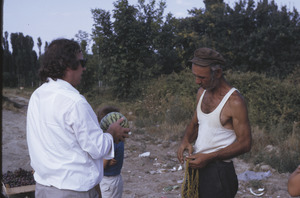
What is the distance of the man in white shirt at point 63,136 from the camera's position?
1.95 meters

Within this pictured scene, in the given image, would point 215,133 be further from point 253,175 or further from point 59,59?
point 253,175

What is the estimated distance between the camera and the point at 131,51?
15.6 metres

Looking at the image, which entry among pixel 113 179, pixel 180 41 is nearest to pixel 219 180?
pixel 113 179

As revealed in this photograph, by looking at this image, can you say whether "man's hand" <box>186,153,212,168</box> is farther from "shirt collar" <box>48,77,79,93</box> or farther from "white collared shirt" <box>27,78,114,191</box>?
"shirt collar" <box>48,77,79,93</box>

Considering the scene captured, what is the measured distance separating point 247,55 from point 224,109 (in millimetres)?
17539

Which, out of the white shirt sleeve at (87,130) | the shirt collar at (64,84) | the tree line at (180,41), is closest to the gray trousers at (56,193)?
the white shirt sleeve at (87,130)

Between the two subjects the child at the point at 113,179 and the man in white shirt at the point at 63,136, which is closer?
the man in white shirt at the point at 63,136

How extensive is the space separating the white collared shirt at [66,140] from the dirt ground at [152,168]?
3.41 metres

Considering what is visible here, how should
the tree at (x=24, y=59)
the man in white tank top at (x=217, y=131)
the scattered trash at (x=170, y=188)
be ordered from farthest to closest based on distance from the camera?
the tree at (x=24, y=59), the scattered trash at (x=170, y=188), the man in white tank top at (x=217, y=131)

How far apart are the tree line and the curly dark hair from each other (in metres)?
11.8

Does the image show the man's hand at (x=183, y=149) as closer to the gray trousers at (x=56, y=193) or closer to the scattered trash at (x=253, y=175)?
the gray trousers at (x=56, y=193)

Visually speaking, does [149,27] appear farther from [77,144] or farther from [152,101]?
[77,144]

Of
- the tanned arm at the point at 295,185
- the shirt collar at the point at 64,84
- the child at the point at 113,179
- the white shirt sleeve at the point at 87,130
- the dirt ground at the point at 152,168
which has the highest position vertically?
the shirt collar at the point at 64,84

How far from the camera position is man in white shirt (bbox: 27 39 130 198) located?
1.95 meters
